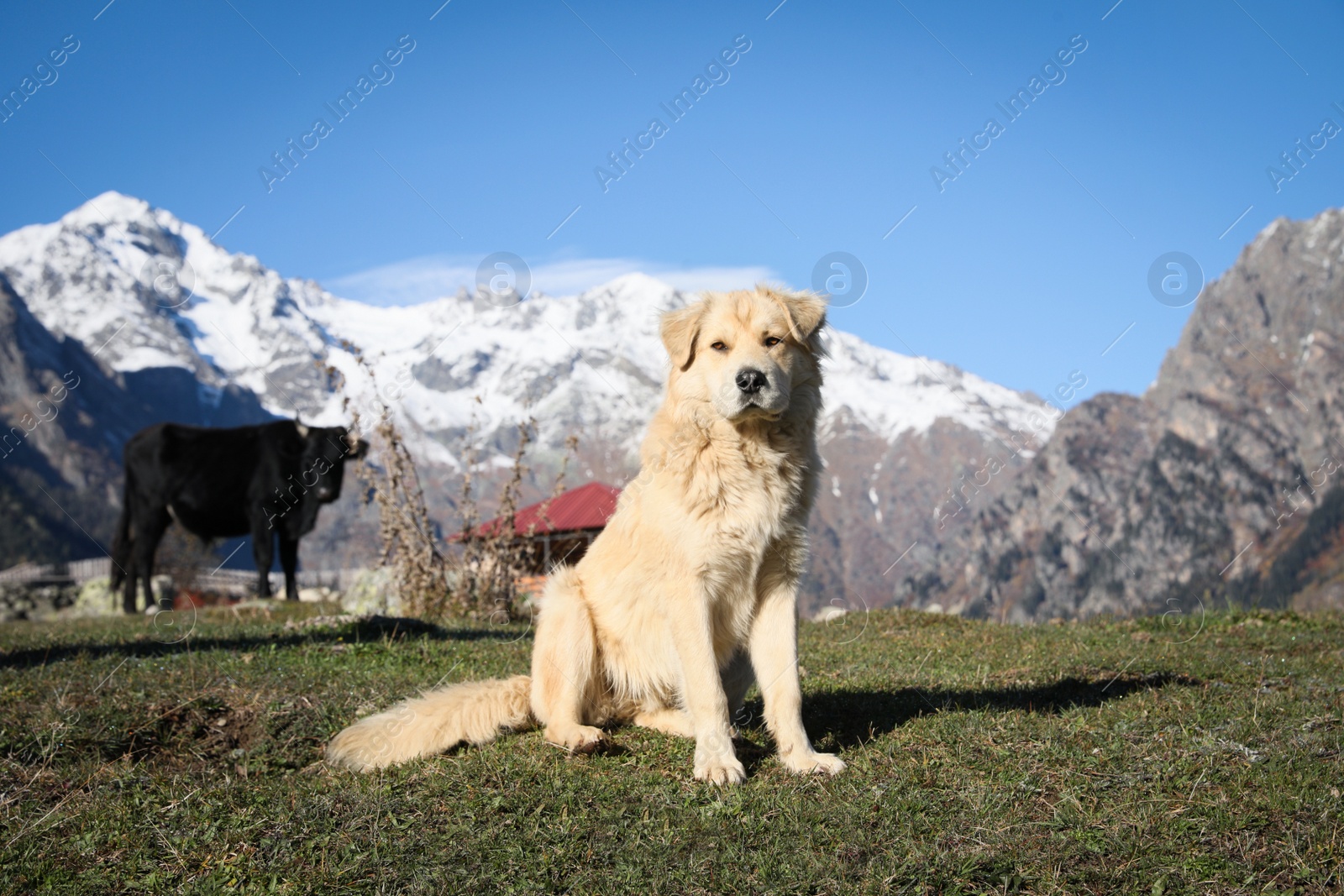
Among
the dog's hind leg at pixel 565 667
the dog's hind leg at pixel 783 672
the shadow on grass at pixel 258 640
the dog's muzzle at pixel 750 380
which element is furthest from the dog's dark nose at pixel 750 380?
the shadow on grass at pixel 258 640

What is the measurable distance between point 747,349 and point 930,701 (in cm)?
293

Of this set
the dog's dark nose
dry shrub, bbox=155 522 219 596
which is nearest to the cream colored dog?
the dog's dark nose

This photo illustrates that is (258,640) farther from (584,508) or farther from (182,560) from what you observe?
(182,560)

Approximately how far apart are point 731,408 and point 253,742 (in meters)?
4.08

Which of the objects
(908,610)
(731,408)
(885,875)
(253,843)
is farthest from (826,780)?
(908,610)

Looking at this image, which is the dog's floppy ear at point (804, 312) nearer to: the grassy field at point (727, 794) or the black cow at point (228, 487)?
the grassy field at point (727, 794)

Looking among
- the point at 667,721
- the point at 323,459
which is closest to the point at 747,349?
the point at 667,721

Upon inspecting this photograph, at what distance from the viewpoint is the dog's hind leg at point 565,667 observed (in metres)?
5.75

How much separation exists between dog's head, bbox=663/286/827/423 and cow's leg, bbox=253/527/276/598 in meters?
13.7

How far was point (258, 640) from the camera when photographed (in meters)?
9.71

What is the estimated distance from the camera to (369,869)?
415 centimetres

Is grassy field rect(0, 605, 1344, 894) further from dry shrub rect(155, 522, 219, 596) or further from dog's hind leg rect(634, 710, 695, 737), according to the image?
dry shrub rect(155, 522, 219, 596)

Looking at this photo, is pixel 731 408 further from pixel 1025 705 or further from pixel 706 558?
pixel 1025 705

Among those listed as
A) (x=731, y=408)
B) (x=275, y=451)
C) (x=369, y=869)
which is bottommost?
(x=369, y=869)
